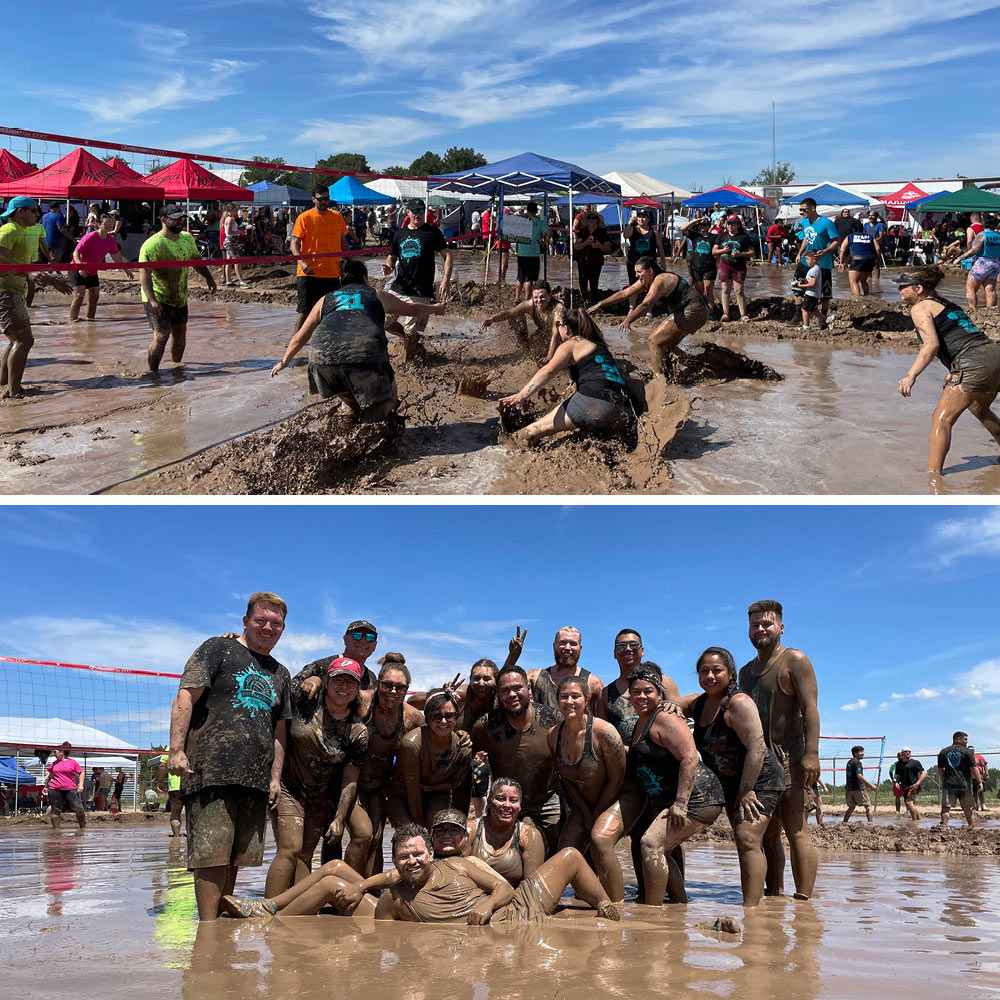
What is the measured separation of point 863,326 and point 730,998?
1316 centimetres

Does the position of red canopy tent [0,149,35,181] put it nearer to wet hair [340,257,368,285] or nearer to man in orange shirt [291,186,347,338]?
man in orange shirt [291,186,347,338]

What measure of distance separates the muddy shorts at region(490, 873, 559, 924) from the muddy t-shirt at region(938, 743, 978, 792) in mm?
7362

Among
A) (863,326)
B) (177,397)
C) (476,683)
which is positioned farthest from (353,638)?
(863,326)

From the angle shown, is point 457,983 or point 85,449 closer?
point 457,983

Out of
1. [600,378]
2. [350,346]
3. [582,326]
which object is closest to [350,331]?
[350,346]

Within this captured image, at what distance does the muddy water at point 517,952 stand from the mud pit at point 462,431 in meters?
2.87

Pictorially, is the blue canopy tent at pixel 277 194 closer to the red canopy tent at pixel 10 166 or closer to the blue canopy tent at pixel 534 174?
the red canopy tent at pixel 10 166

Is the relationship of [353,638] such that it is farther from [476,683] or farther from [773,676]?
[773,676]

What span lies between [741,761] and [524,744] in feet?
3.43

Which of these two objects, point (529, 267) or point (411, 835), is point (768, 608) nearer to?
point (411, 835)

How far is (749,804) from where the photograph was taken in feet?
14.8

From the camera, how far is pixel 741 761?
4.61 m

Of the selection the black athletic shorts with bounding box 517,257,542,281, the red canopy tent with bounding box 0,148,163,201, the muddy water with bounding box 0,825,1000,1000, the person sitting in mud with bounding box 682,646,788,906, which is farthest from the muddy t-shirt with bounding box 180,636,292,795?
the red canopy tent with bounding box 0,148,163,201

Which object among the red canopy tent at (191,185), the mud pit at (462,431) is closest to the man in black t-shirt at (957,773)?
the mud pit at (462,431)
